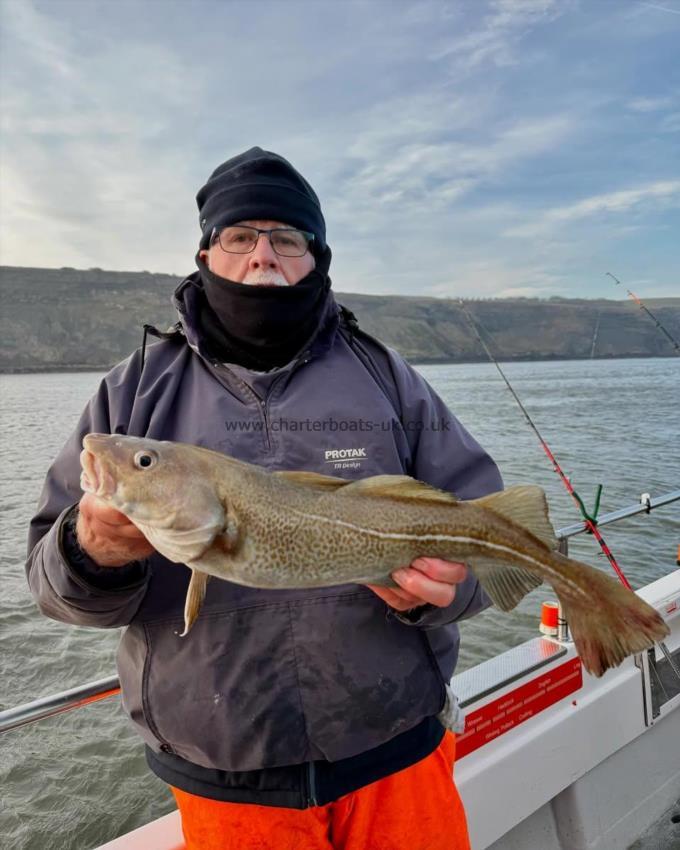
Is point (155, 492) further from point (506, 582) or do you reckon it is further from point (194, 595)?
point (506, 582)

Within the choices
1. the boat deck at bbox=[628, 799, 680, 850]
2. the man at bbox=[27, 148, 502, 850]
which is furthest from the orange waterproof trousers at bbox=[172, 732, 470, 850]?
the boat deck at bbox=[628, 799, 680, 850]

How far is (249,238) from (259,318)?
39 centimetres

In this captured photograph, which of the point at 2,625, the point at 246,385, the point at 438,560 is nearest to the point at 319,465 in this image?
the point at 246,385

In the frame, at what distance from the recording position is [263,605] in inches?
86.8

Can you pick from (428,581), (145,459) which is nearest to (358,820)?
(428,581)

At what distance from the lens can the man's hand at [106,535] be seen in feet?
6.19

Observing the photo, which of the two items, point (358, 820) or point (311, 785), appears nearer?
point (311, 785)

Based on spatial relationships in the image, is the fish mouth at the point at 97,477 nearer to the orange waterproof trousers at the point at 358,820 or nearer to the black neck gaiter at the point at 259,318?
the black neck gaiter at the point at 259,318

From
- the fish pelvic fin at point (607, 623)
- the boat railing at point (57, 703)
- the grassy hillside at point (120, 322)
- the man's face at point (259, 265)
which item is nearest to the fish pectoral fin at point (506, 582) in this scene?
the fish pelvic fin at point (607, 623)

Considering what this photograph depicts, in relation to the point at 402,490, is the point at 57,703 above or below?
below

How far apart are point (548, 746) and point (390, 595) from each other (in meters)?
2.49

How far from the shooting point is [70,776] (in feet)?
22.7

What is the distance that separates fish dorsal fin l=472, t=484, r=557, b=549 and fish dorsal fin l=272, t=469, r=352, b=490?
1.66 ft

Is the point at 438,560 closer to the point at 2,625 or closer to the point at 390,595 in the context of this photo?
the point at 390,595
